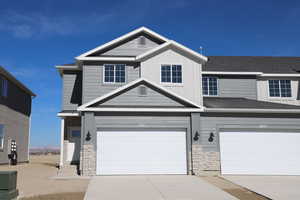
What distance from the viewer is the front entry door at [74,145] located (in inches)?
711

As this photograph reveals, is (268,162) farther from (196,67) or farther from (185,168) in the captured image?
(196,67)

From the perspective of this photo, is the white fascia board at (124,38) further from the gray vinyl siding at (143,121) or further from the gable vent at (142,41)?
the gray vinyl siding at (143,121)

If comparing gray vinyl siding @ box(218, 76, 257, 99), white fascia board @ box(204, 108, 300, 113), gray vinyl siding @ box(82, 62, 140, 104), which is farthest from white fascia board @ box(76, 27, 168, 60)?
white fascia board @ box(204, 108, 300, 113)

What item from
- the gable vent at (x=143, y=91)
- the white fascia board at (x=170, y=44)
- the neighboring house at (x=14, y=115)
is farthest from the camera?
the neighboring house at (x=14, y=115)

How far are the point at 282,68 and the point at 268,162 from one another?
26.9ft

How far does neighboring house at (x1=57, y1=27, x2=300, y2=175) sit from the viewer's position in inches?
568

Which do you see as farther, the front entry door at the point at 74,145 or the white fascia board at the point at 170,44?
the front entry door at the point at 74,145

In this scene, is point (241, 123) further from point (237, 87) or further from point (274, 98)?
point (274, 98)

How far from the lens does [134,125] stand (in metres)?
14.7

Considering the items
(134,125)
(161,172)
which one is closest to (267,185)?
(161,172)

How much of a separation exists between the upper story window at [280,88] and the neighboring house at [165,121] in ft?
13.3

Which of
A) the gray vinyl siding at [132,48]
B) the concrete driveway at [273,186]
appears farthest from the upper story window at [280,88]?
the gray vinyl siding at [132,48]

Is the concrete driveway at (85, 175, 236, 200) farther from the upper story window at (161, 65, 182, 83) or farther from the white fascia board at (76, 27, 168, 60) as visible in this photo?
the white fascia board at (76, 27, 168, 60)

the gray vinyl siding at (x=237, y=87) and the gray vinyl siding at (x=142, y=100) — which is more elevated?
the gray vinyl siding at (x=237, y=87)
